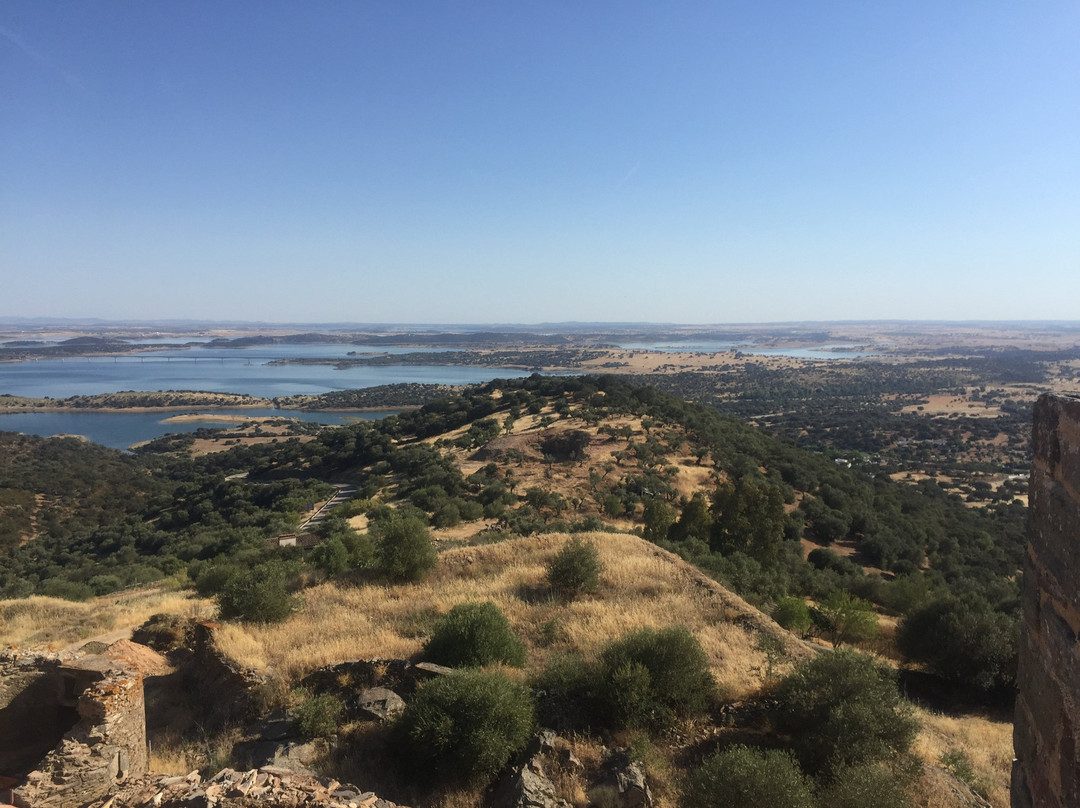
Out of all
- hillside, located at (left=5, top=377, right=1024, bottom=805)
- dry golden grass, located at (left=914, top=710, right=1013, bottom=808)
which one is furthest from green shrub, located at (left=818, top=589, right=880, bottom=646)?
dry golden grass, located at (left=914, top=710, right=1013, bottom=808)

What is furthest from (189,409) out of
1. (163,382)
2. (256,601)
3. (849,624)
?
(849,624)

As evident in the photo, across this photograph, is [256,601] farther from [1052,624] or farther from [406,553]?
[1052,624]

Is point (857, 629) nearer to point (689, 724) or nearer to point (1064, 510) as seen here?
point (689, 724)

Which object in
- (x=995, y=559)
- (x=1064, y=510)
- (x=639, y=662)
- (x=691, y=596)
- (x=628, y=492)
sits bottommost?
(x=995, y=559)

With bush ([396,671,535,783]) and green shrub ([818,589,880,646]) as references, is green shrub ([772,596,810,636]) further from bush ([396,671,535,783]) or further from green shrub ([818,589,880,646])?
bush ([396,671,535,783])

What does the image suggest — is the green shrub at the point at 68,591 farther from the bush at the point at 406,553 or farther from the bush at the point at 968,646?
the bush at the point at 968,646

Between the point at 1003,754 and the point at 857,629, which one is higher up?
the point at 1003,754

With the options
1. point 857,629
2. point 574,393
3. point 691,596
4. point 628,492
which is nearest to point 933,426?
point 574,393
